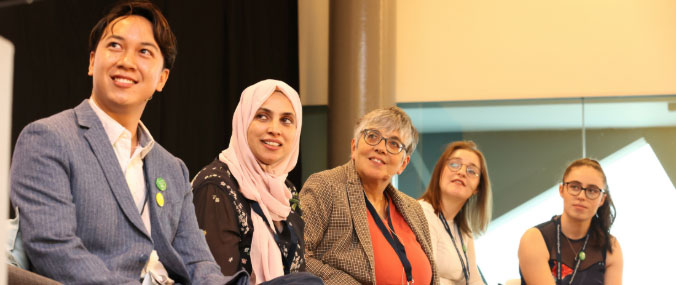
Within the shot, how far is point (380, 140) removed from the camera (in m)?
3.75

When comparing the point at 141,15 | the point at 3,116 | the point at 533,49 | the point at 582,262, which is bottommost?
the point at 582,262

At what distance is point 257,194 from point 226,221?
0.18 meters

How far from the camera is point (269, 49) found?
20.0ft

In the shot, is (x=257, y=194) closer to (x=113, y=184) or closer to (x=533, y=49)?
(x=113, y=184)

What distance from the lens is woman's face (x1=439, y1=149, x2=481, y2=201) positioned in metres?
4.50

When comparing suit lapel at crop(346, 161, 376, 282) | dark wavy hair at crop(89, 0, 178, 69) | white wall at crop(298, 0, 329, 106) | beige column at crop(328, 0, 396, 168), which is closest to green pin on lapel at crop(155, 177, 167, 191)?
dark wavy hair at crop(89, 0, 178, 69)

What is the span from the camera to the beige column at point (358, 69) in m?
6.27

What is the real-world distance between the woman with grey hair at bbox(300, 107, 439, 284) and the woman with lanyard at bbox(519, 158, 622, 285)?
3.02ft

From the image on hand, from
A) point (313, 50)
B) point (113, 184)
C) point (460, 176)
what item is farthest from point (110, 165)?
point (313, 50)

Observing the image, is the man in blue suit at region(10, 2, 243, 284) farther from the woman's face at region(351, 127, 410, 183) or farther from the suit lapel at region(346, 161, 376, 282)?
the woman's face at region(351, 127, 410, 183)

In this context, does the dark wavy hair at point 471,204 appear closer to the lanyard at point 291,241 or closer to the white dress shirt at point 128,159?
the lanyard at point 291,241

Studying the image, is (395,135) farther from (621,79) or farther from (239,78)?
(621,79)

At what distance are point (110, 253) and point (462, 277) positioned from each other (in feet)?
8.39

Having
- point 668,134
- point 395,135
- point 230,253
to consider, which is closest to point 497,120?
point 668,134
